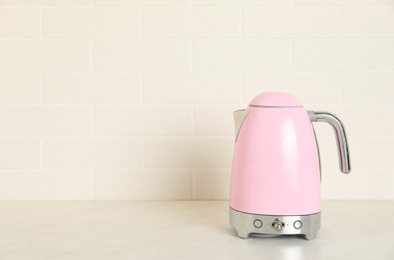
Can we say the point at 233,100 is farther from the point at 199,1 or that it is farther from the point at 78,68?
the point at 78,68

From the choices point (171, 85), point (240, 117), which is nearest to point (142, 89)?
point (171, 85)

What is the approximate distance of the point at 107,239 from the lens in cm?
94

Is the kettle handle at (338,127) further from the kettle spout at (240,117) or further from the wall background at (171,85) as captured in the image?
the wall background at (171,85)

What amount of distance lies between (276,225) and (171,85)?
50 centimetres

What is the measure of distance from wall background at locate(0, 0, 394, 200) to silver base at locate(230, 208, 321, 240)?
35 centimetres

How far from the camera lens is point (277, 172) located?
2.96 ft

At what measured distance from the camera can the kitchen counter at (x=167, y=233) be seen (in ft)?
2.80

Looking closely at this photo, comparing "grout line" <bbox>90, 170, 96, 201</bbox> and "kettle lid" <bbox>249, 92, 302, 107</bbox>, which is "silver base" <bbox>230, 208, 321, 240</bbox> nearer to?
"kettle lid" <bbox>249, 92, 302, 107</bbox>

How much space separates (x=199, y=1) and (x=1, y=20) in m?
0.49

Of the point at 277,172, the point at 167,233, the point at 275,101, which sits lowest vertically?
the point at 167,233

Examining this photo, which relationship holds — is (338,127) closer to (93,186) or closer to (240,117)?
(240,117)

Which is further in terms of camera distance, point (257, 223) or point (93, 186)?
point (93, 186)

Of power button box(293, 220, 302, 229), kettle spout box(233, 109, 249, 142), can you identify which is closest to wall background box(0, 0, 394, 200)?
kettle spout box(233, 109, 249, 142)

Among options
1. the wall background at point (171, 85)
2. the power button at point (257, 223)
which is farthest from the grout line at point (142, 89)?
the power button at point (257, 223)
